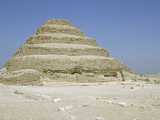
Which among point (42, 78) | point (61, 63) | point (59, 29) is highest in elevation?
point (59, 29)

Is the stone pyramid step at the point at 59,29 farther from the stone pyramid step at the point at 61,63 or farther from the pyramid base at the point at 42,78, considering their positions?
the pyramid base at the point at 42,78

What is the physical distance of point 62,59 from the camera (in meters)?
34.1

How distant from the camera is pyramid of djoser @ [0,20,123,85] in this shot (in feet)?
110

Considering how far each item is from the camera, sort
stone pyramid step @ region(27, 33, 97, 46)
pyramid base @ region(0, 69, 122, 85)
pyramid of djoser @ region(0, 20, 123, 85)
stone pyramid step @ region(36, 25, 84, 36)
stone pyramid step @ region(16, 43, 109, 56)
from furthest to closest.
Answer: stone pyramid step @ region(36, 25, 84, 36) < stone pyramid step @ region(27, 33, 97, 46) < stone pyramid step @ region(16, 43, 109, 56) < pyramid of djoser @ region(0, 20, 123, 85) < pyramid base @ region(0, 69, 122, 85)

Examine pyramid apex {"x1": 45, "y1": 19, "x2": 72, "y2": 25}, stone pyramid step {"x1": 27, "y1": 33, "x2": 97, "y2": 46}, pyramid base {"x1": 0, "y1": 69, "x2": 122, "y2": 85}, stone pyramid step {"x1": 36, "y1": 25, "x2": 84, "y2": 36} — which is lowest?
pyramid base {"x1": 0, "y1": 69, "x2": 122, "y2": 85}

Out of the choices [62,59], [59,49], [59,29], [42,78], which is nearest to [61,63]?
[62,59]

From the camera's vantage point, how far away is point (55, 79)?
33.0m

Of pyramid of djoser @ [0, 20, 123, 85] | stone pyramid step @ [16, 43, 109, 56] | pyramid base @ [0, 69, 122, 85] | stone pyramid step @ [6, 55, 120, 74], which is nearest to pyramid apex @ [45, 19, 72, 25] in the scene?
pyramid of djoser @ [0, 20, 123, 85]

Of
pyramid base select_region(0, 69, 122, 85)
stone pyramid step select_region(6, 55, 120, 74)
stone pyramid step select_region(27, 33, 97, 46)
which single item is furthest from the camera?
stone pyramid step select_region(27, 33, 97, 46)

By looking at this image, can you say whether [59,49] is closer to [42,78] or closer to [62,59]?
[62,59]

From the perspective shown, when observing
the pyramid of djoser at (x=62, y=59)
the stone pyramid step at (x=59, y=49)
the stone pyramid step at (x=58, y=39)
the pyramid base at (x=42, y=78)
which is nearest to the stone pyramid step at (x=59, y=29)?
the pyramid of djoser at (x=62, y=59)

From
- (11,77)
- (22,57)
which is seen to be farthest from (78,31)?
(11,77)

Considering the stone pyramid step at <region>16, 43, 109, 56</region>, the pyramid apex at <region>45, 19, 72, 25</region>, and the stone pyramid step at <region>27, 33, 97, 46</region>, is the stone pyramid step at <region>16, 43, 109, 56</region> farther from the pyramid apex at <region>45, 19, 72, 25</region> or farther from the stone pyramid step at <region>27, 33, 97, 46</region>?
the pyramid apex at <region>45, 19, 72, 25</region>

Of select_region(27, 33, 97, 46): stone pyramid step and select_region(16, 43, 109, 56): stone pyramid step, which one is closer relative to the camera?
select_region(16, 43, 109, 56): stone pyramid step
